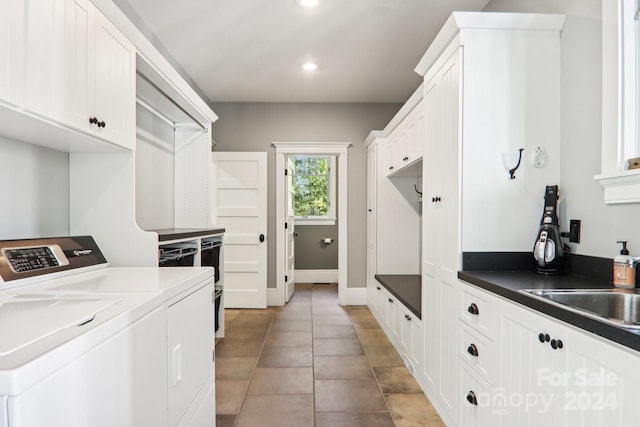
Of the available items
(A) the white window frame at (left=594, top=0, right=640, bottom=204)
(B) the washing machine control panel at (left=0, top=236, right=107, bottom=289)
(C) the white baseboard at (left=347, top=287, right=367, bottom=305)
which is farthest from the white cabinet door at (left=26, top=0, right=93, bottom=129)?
(C) the white baseboard at (left=347, top=287, right=367, bottom=305)

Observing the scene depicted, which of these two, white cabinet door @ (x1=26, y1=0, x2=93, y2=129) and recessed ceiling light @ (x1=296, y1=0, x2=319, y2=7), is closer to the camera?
white cabinet door @ (x1=26, y1=0, x2=93, y2=129)

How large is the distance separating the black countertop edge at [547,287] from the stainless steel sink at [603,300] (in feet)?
0.20

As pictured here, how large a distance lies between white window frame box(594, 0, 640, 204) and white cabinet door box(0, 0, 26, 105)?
217 cm

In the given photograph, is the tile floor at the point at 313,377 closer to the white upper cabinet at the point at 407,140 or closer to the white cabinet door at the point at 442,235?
the white cabinet door at the point at 442,235

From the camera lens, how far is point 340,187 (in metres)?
4.71

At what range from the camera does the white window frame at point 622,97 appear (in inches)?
57.0

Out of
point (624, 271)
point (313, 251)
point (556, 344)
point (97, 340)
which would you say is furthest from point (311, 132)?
point (97, 340)

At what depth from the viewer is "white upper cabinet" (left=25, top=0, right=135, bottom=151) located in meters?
1.23

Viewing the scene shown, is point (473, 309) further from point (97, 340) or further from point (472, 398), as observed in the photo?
point (97, 340)

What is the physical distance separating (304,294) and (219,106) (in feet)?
9.60

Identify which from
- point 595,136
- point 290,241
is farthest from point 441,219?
point 290,241

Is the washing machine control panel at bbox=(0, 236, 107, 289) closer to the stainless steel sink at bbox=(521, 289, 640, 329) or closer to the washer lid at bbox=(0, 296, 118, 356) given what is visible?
the washer lid at bbox=(0, 296, 118, 356)

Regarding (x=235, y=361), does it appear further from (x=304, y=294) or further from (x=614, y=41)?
(x=614, y=41)

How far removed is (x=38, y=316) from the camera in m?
0.93
